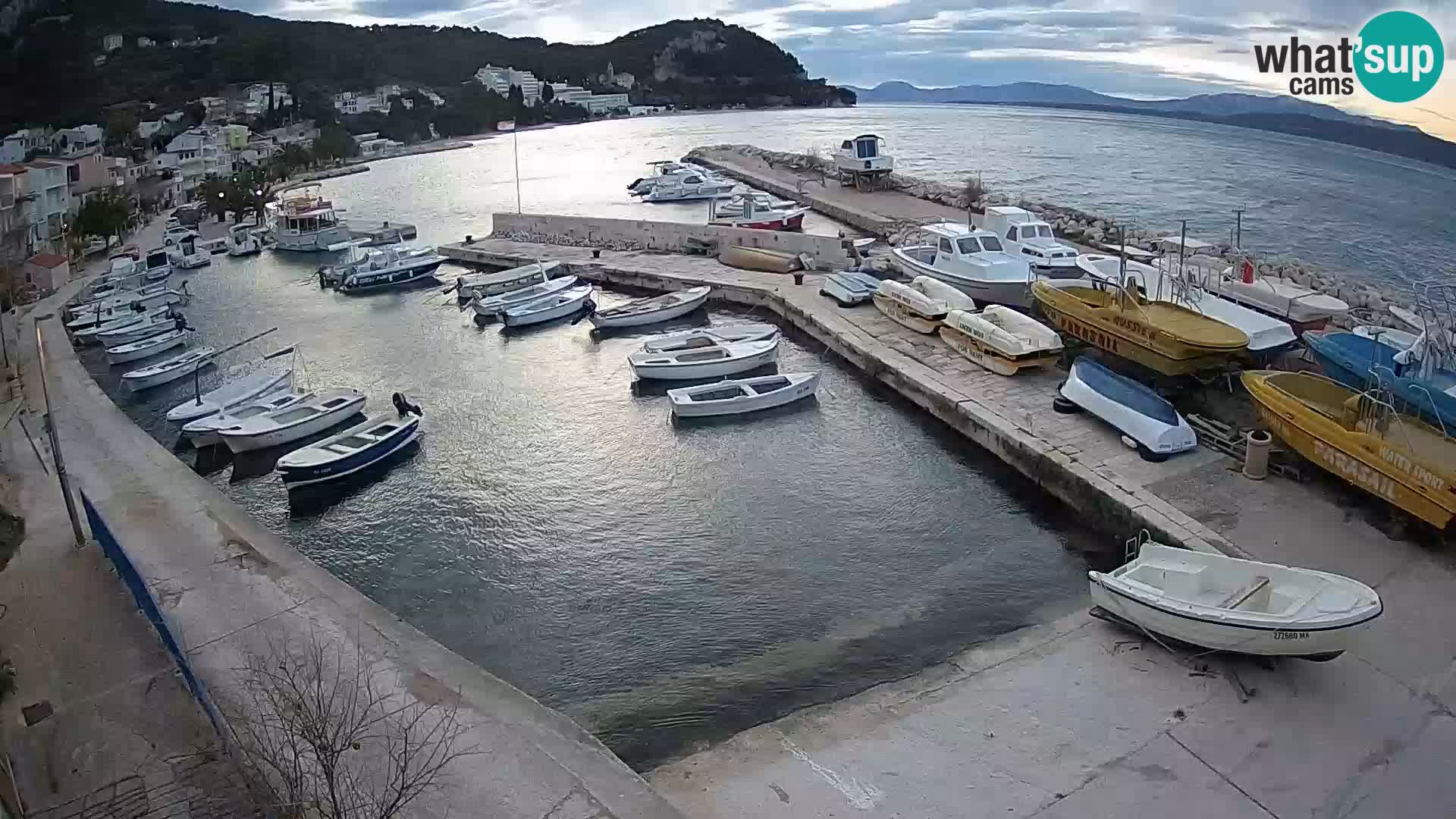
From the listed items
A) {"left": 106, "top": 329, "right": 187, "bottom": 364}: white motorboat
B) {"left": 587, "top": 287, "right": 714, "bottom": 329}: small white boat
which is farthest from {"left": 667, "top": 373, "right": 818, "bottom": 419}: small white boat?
{"left": 106, "top": 329, "right": 187, "bottom": 364}: white motorboat

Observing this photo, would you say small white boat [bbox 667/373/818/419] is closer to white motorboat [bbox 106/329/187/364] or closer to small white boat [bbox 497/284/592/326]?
small white boat [bbox 497/284/592/326]

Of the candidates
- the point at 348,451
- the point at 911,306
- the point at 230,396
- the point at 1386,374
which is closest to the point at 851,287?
the point at 911,306

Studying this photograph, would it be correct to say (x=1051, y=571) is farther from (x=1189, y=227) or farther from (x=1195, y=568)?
(x=1189, y=227)

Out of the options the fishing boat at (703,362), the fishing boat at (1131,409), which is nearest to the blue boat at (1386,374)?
the fishing boat at (1131,409)

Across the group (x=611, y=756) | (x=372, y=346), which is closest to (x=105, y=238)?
(x=372, y=346)

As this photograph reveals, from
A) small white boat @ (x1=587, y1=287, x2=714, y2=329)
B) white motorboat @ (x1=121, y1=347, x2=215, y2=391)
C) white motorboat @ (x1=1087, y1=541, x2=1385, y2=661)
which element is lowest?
white motorboat @ (x1=1087, y1=541, x2=1385, y2=661)

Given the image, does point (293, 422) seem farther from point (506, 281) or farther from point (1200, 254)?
point (1200, 254)
